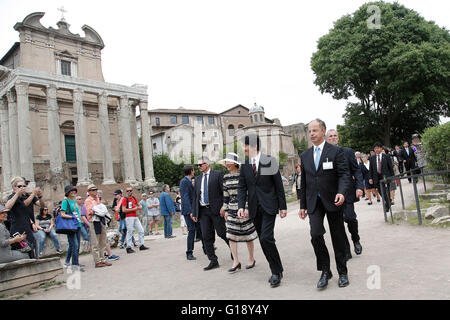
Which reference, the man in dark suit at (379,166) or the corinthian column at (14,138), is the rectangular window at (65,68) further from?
the man in dark suit at (379,166)

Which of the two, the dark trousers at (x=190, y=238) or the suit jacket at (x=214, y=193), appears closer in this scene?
the suit jacket at (x=214, y=193)

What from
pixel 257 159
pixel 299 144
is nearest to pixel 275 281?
pixel 257 159

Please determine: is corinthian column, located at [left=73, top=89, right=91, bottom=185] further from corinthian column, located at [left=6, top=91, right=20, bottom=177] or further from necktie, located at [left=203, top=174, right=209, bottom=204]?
necktie, located at [left=203, top=174, right=209, bottom=204]

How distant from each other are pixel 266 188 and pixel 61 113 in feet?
106

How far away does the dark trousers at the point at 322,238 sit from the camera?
4.38m

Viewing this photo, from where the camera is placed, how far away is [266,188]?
5145 mm

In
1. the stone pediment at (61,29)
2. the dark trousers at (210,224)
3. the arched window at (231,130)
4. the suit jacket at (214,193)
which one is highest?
the stone pediment at (61,29)

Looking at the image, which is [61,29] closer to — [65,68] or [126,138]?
[65,68]

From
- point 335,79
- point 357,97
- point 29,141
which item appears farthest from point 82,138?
point 357,97

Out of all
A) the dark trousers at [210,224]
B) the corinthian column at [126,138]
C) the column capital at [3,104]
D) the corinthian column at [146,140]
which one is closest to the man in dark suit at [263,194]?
the dark trousers at [210,224]

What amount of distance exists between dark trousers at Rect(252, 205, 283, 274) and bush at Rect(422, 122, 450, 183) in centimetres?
932

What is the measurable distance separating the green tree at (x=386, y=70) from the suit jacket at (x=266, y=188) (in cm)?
2582

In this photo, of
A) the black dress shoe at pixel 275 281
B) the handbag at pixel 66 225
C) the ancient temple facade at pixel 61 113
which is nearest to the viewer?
the black dress shoe at pixel 275 281
